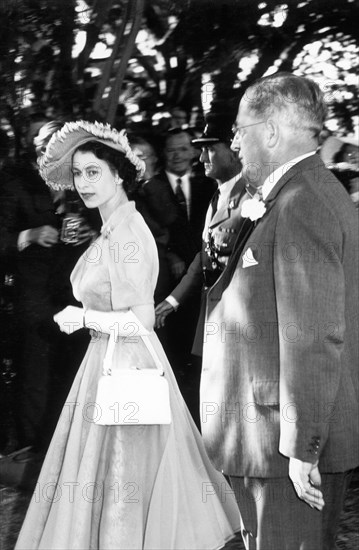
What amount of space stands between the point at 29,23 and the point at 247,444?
5.98 feet

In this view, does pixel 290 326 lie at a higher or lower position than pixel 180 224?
lower

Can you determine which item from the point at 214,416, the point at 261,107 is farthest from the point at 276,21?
the point at 214,416

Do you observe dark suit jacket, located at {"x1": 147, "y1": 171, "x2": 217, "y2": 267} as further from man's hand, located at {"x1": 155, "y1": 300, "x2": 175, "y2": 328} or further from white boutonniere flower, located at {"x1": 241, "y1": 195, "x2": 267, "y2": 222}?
white boutonniere flower, located at {"x1": 241, "y1": 195, "x2": 267, "y2": 222}

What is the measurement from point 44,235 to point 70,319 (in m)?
0.35

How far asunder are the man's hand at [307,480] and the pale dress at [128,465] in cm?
71

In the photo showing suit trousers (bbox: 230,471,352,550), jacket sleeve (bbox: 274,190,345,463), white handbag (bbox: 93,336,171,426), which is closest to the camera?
jacket sleeve (bbox: 274,190,345,463)

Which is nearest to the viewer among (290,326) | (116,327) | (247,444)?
(290,326)

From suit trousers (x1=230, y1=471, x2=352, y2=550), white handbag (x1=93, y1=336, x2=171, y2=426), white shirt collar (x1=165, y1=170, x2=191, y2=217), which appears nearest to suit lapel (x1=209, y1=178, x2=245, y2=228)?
white shirt collar (x1=165, y1=170, x2=191, y2=217)

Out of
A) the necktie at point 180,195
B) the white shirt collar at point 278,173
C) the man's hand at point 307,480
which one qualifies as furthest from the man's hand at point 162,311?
the man's hand at point 307,480

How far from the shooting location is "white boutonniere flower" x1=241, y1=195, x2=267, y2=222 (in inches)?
103

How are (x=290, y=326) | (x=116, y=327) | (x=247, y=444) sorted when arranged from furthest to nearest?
(x=116, y=327), (x=247, y=444), (x=290, y=326)

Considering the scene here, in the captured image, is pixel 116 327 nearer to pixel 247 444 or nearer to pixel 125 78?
pixel 247 444

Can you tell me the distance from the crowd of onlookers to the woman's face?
0.04 m

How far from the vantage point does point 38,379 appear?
3141 mm
